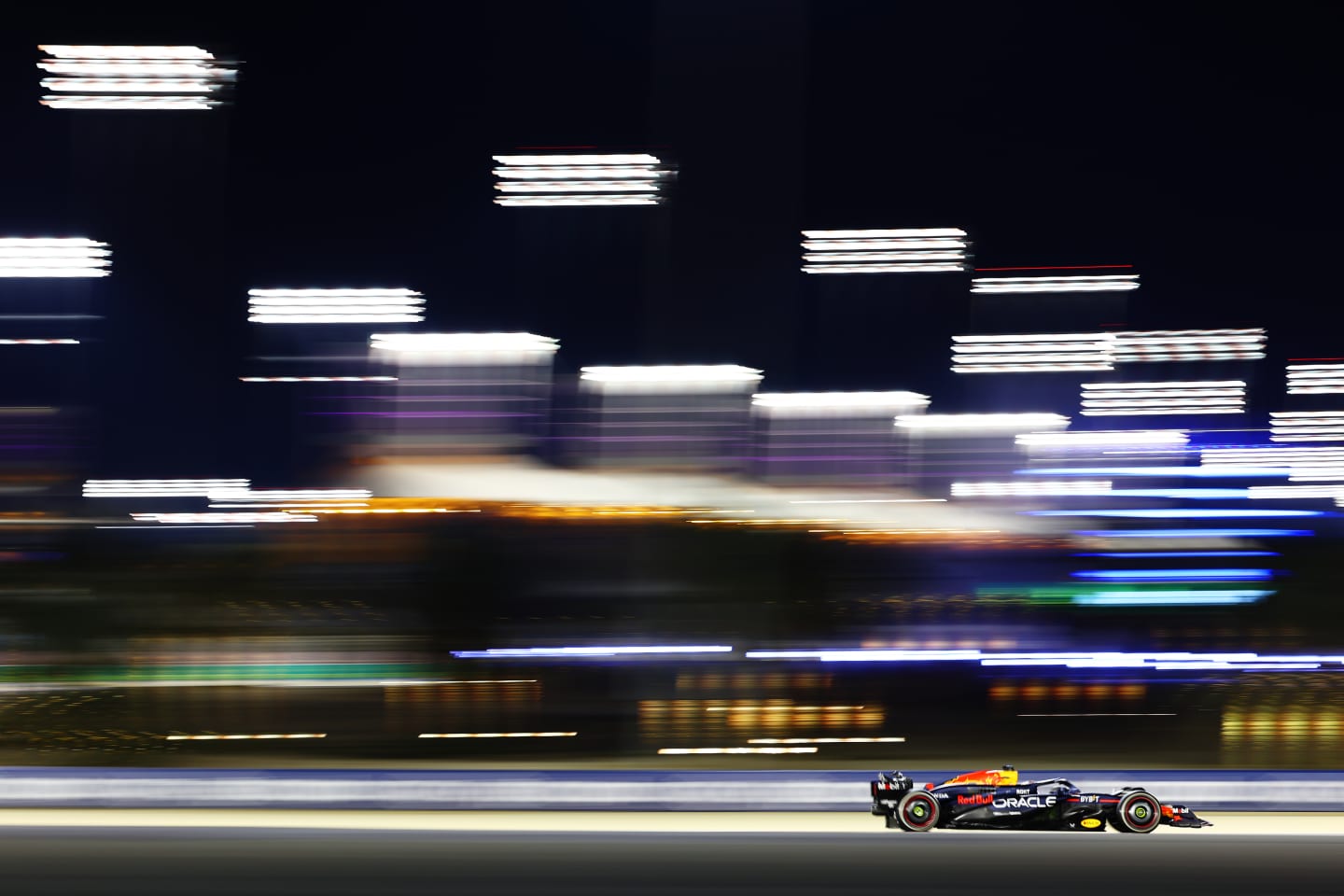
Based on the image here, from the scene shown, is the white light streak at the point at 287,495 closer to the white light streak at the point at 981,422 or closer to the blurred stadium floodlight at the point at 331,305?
the blurred stadium floodlight at the point at 331,305

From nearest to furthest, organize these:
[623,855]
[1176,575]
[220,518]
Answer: [623,855], [220,518], [1176,575]

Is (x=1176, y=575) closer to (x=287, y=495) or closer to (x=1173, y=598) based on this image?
(x=1173, y=598)

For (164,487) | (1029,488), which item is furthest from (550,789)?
(1029,488)

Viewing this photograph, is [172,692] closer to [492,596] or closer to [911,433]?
[492,596]

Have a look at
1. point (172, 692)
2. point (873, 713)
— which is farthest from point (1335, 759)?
point (172, 692)

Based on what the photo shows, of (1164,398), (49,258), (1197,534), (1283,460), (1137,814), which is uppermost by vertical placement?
(49,258)

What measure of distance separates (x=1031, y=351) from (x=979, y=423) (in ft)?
8.68

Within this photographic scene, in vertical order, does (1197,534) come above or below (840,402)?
below

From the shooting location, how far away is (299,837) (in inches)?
311

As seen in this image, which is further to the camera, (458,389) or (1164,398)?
(1164,398)

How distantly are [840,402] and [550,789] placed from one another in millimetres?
24553

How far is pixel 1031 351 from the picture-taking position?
33281mm

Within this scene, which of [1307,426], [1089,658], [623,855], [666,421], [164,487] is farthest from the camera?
[1307,426]

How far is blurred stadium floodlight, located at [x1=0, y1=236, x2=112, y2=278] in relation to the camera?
76.9ft
